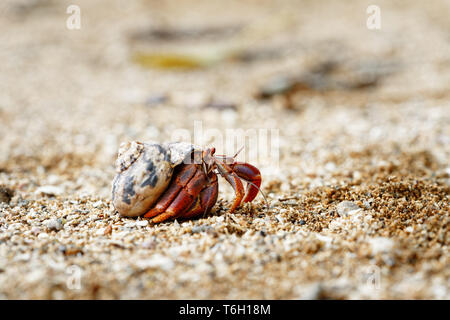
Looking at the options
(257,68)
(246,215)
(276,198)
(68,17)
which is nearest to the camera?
(246,215)

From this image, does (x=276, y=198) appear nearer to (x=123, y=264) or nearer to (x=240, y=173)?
(x=240, y=173)

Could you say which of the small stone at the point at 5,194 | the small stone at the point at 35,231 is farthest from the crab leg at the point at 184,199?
the small stone at the point at 5,194

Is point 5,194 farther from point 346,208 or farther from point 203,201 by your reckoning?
point 346,208

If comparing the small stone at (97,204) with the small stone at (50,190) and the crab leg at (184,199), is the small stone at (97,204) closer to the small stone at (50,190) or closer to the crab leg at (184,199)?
the small stone at (50,190)

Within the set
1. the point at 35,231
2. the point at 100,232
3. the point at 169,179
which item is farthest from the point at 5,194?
the point at 169,179

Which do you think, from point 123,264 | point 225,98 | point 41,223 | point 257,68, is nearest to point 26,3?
point 257,68

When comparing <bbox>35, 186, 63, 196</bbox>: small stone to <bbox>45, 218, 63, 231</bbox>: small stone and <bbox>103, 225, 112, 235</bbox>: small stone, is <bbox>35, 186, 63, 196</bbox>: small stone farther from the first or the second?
<bbox>103, 225, 112, 235</bbox>: small stone
